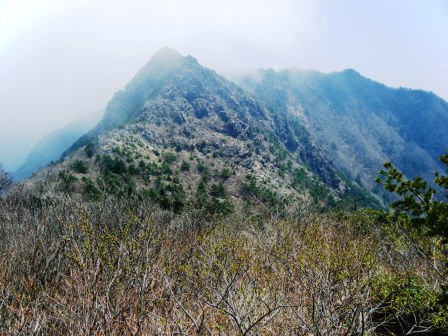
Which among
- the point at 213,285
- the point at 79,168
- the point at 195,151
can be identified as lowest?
the point at 195,151

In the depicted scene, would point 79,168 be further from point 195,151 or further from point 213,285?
point 213,285

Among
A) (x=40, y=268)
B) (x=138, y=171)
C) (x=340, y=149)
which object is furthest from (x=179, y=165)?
(x=340, y=149)

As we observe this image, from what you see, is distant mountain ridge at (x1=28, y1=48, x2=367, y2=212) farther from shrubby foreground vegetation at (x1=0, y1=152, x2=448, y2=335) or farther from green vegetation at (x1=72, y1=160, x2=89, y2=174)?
shrubby foreground vegetation at (x1=0, y1=152, x2=448, y2=335)

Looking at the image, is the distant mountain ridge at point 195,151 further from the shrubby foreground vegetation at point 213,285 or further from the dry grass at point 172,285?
the shrubby foreground vegetation at point 213,285

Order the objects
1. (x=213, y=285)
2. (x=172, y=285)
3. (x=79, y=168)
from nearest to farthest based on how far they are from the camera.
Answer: (x=213, y=285)
(x=172, y=285)
(x=79, y=168)

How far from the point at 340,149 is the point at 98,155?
155341 millimetres

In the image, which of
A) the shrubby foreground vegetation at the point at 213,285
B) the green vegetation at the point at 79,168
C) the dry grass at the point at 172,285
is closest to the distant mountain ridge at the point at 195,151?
the green vegetation at the point at 79,168

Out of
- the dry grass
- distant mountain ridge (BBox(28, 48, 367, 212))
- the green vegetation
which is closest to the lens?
the dry grass

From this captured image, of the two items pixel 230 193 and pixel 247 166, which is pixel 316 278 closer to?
pixel 230 193

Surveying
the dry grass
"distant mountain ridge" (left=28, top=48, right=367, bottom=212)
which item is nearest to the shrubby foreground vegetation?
the dry grass

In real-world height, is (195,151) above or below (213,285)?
below

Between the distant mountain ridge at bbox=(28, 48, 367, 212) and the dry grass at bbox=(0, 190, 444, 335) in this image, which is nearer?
the dry grass at bbox=(0, 190, 444, 335)

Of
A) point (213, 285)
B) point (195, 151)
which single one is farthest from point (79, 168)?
point (213, 285)

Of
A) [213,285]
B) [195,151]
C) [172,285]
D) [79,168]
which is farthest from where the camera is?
[195,151]
